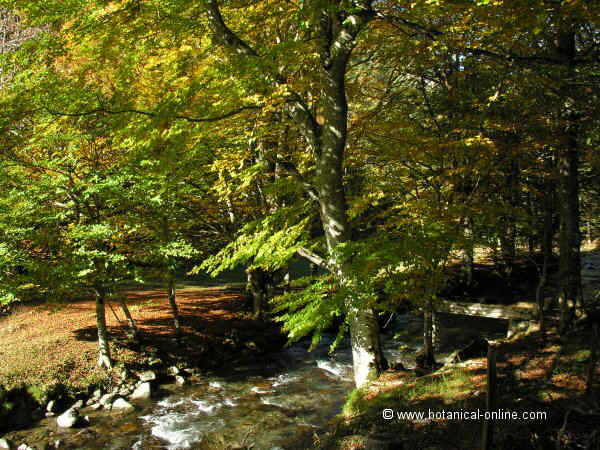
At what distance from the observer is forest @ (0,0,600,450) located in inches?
222

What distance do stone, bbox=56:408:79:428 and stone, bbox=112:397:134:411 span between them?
95cm

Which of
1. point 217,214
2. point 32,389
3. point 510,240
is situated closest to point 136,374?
point 32,389

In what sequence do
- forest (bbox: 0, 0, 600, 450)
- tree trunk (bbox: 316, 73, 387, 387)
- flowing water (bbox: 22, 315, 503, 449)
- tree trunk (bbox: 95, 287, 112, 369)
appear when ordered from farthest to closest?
tree trunk (bbox: 95, 287, 112, 369), flowing water (bbox: 22, 315, 503, 449), tree trunk (bbox: 316, 73, 387, 387), forest (bbox: 0, 0, 600, 450)

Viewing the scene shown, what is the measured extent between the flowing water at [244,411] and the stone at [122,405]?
0.32 m

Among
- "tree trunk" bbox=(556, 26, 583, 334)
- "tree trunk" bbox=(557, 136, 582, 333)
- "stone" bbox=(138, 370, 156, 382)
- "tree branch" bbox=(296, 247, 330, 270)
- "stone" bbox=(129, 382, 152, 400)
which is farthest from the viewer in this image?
"stone" bbox=(138, 370, 156, 382)

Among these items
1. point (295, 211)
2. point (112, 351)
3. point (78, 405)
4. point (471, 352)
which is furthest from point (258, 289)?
point (295, 211)

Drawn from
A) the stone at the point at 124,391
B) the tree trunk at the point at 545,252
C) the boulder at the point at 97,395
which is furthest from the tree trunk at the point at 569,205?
the boulder at the point at 97,395

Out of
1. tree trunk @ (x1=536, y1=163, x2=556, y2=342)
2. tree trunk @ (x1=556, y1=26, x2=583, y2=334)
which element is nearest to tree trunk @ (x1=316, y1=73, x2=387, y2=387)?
tree trunk @ (x1=536, y1=163, x2=556, y2=342)

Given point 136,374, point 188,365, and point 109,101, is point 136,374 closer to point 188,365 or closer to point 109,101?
point 188,365

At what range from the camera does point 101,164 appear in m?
11.7

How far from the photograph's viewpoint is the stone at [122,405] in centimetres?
1072

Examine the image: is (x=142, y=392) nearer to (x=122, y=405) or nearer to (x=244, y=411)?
(x=122, y=405)

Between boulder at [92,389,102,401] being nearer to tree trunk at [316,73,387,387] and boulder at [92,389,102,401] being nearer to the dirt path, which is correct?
the dirt path

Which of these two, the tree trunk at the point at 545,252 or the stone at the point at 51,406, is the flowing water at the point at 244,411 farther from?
the tree trunk at the point at 545,252
